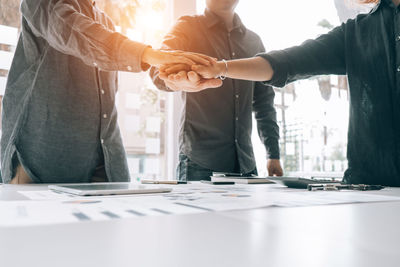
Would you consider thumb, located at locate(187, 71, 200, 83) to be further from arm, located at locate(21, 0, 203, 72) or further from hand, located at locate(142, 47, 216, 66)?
arm, located at locate(21, 0, 203, 72)

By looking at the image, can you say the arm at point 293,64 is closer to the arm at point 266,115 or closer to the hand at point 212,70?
the hand at point 212,70

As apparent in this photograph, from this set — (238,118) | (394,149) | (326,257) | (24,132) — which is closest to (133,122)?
(238,118)

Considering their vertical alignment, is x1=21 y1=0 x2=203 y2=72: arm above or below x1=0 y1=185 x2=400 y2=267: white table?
above

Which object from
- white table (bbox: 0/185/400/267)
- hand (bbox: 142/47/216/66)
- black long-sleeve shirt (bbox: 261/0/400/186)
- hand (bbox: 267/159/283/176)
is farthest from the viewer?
hand (bbox: 267/159/283/176)

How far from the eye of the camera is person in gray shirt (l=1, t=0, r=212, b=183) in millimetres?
1074

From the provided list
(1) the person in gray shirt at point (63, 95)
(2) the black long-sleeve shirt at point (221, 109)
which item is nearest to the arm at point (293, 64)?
(1) the person in gray shirt at point (63, 95)

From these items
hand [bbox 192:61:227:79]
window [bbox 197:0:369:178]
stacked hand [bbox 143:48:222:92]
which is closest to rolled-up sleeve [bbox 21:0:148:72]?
stacked hand [bbox 143:48:222:92]

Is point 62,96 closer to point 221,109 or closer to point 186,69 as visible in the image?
point 186,69

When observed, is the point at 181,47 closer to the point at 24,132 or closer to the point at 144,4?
the point at 24,132

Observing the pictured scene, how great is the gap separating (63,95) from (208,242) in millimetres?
1098

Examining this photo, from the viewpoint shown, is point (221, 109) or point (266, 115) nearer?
→ point (221, 109)

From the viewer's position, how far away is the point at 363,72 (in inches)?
44.8

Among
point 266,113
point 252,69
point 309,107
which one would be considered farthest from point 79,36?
point 309,107

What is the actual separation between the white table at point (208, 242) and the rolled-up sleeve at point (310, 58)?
0.96 meters
